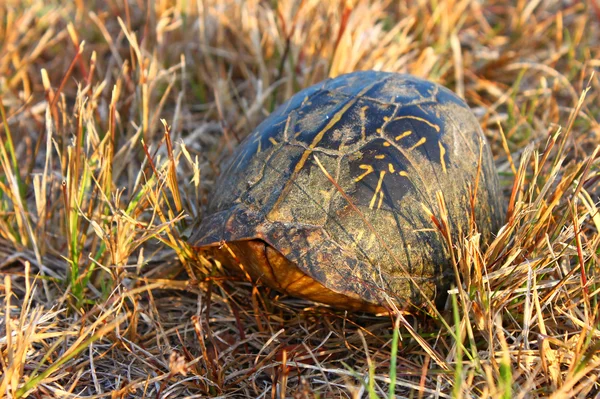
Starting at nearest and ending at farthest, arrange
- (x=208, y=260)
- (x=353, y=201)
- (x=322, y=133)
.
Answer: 1. (x=353, y=201)
2. (x=322, y=133)
3. (x=208, y=260)

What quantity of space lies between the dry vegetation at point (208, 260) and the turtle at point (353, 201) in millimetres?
136

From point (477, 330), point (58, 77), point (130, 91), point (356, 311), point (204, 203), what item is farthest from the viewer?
point (58, 77)

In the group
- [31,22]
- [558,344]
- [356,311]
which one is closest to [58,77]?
[31,22]

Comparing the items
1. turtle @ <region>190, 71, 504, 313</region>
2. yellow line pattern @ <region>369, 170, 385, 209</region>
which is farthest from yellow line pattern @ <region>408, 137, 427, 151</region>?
yellow line pattern @ <region>369, 170, 385, 209</region>

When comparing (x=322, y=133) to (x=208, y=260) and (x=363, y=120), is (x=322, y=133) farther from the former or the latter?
(x=208, y=260)

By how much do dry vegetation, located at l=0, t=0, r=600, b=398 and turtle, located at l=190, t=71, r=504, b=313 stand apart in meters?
0.14

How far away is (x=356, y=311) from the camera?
2.12 m

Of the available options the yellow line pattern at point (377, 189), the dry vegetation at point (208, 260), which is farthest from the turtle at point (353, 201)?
the dry vegetation at point (208, 260)

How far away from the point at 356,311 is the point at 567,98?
227cm

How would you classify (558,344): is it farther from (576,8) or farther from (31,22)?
(31,22)

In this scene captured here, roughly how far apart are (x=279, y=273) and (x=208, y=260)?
16.0 inches

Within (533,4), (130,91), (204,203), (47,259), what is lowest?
(47,259)

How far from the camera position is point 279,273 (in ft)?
6.34

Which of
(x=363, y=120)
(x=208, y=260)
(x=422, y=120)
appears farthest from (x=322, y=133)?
(x=208, y=260)
